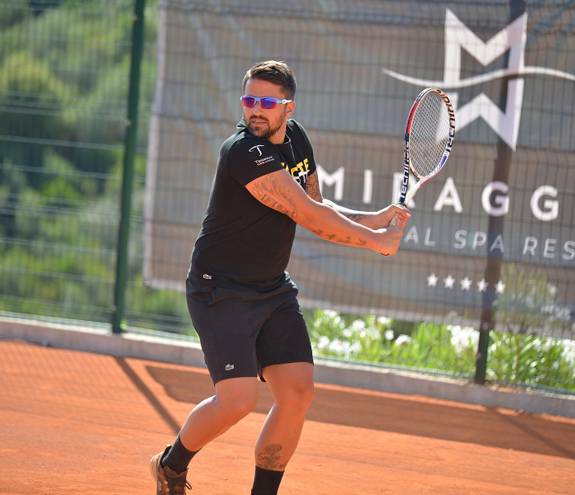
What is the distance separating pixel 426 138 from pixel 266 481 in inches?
83.0

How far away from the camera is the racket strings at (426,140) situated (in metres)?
6.09

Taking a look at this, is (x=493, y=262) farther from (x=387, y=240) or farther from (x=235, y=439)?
(x=387, y=240)

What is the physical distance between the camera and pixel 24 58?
1281cm

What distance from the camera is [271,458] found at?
5172mm

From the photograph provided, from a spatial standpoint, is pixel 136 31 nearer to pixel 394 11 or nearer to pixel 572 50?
pixel 394 11

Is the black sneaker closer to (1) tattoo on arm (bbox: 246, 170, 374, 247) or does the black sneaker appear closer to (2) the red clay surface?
(2) the red clay surface

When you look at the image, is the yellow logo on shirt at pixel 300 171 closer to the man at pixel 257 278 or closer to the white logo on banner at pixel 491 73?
the man at pixel 257 278

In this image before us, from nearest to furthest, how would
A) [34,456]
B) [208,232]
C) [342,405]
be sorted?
[208,232] → [34,456] → [342,405]

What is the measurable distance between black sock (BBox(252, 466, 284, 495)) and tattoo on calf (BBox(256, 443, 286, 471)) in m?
0.02

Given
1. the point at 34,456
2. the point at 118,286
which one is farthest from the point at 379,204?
the point at 34,456

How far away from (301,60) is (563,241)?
2339 millimetres

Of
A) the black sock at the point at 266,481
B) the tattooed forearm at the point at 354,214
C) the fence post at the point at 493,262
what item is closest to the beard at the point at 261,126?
the tattooed forearm at the point at 354,214

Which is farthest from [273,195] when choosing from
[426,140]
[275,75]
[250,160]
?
[426,140]

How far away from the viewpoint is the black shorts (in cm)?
508
